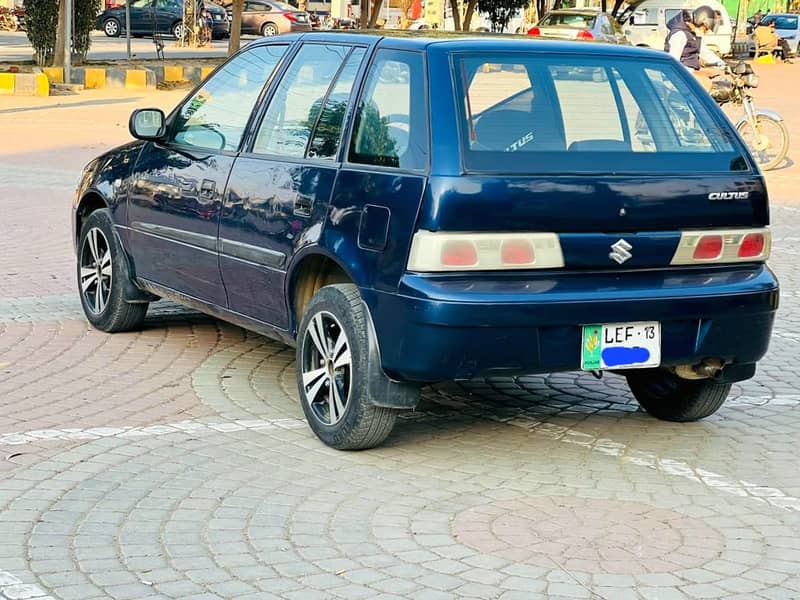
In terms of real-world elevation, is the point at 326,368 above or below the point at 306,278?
below

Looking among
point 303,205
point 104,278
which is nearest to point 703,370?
Answer: point 303,205

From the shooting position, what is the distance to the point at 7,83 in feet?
81.3

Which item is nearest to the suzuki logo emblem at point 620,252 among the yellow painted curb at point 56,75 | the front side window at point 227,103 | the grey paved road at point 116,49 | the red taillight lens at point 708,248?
the red taillight lens at point 708,248

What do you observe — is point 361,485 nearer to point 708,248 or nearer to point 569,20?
point 708,248

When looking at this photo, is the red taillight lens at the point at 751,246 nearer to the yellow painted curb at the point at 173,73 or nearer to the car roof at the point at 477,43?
the car roof at the point at 477,43

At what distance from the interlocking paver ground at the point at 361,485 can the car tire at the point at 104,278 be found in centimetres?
11

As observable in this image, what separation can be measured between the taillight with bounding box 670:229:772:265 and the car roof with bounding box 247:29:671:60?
35.3 inches

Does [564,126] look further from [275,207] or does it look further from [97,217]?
[97,217]

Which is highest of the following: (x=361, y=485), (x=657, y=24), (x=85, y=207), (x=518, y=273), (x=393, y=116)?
(x=393, y=116)

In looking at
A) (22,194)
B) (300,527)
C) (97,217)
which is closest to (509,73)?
(300,527)

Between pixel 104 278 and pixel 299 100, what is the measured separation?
2.12 meters

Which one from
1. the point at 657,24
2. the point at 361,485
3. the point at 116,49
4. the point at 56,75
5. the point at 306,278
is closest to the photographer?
the point at 361,485

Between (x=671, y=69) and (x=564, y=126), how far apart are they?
0.74 meters

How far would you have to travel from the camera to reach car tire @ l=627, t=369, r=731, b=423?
6.25 m
